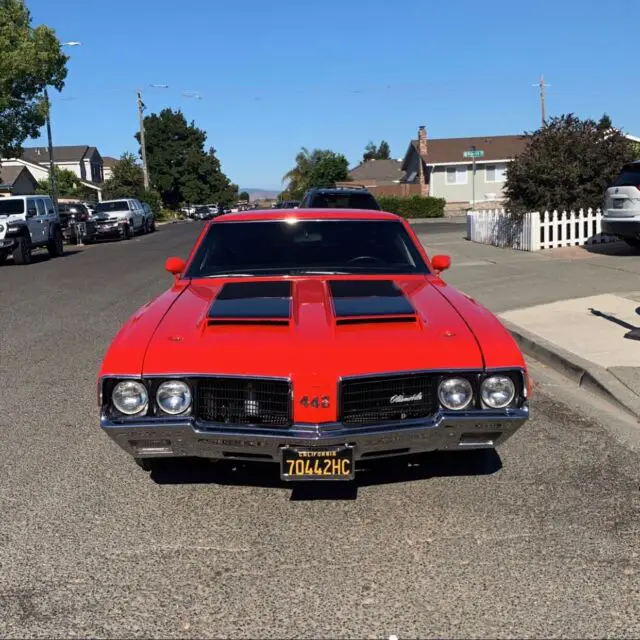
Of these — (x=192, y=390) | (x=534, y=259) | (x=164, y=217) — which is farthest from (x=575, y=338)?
(x=164, y=217)

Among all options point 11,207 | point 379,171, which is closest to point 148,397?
point 11,207

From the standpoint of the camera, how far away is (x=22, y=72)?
29078 millimetres

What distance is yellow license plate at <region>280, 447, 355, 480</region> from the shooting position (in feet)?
11.3

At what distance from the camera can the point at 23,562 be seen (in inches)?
134

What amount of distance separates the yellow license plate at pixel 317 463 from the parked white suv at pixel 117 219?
97.7 feet

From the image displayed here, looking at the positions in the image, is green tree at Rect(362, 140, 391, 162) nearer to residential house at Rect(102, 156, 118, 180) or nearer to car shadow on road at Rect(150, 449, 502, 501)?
residential house at Rect(102, 156, 118, 180)

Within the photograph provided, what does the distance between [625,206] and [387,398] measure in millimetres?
11800

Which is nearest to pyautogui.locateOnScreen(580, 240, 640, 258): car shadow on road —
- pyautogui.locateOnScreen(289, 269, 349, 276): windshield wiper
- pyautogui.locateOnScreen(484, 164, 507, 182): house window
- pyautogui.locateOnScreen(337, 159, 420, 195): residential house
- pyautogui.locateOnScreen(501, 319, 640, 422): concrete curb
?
pyautogui.locateOnScreen(501, 319, 640, 422): concrete curb

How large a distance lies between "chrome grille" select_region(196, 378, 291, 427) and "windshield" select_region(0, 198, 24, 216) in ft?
61.7

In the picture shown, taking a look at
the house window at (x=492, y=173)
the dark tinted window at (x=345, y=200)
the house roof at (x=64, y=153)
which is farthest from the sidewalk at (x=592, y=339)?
the house roof at (x=64, y=153)

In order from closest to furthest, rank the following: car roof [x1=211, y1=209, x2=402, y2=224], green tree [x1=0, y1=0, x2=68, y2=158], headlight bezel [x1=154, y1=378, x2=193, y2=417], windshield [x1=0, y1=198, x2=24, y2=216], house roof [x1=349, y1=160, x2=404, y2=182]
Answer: headlight bezel [x1=154, y1=378, x2=193, y2=417] → car roof [x1=211, y1=209, x2=402, y2=224] → windshield [x1=0, y1=198, x2=24, y2=216] → green tree [x1=0, y1=0, x2=68, y2=158] → house roof [x1=349, y1=160, x2=404, y2=182]

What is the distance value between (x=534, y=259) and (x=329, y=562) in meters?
12.5

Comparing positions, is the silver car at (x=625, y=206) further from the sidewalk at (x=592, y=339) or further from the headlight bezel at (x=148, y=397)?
the headlight bezel at (x=148, y=397)

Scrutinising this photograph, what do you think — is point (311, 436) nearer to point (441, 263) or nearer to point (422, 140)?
point (441, 263)
